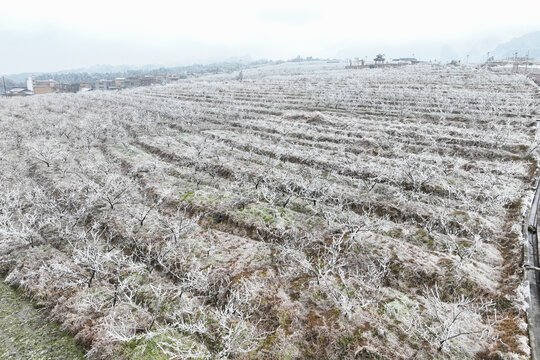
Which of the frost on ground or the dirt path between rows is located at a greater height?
the frost on ground

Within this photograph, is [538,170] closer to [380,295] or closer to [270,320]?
[380,295]

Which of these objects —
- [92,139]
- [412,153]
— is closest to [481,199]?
[412,153]

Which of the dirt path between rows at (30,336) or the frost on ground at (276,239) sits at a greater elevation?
the frost on ground at (276,239)

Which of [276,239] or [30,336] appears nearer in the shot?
[30,336]
